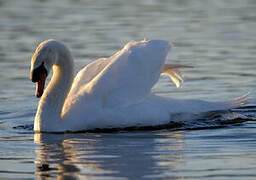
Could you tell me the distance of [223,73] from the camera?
1414 centimetres

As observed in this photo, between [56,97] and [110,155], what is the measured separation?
221cm

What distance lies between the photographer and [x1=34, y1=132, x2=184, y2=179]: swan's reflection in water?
7.75 meters

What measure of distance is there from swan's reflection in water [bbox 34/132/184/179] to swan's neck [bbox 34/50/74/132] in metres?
0.25

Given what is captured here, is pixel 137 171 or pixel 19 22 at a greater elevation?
pixel 19 22

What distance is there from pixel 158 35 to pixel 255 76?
4.68 m

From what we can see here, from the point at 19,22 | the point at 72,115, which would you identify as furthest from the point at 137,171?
the point at 19,22

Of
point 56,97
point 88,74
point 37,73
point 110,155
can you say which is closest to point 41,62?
point 37,73

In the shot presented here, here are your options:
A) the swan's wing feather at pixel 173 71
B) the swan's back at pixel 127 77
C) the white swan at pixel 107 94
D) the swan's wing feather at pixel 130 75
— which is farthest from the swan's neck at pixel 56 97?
the swan's wing feather at pixel 173 71

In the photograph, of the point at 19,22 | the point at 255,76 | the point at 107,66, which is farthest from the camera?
the point at 19,22

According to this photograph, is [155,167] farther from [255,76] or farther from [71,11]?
[71,11]

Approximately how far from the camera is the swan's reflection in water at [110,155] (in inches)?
305

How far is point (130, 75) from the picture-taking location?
1066 centimetres

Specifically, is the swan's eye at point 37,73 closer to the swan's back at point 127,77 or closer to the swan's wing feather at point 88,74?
the swan's back at point 127,77

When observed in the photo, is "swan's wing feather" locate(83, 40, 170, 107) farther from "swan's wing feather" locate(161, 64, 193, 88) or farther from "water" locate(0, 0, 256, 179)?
"water" locate(0, 0, 256, 179)
